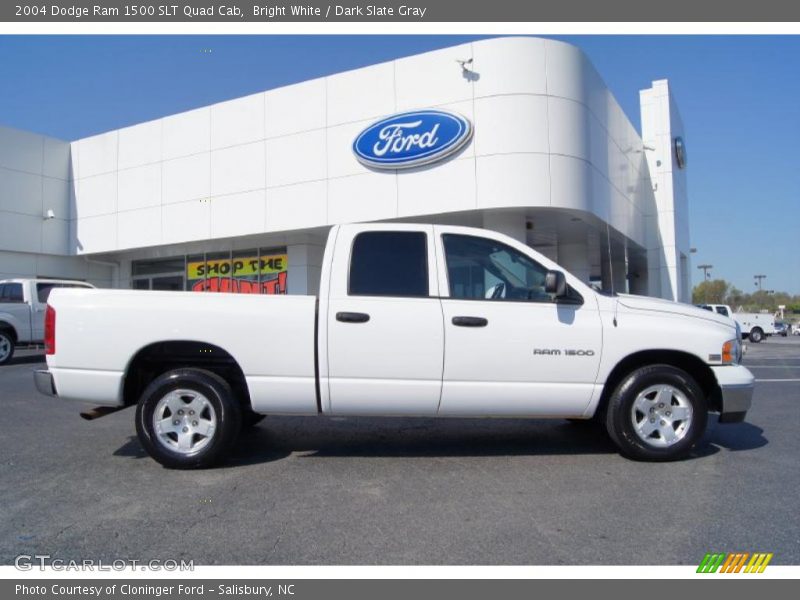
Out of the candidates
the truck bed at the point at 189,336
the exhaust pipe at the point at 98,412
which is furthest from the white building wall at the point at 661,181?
the exhaust pipe at the point at 98,412

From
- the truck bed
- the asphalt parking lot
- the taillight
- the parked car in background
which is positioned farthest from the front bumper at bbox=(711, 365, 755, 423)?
the parked car in background

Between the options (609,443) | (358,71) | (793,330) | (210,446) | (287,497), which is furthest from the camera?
(793,330)

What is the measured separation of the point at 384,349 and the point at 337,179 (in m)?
12.1

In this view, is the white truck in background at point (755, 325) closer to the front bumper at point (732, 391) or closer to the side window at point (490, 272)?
the front bumper at point (732, 391)

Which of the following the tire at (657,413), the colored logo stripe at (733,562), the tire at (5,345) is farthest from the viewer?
the tire at (5,345)

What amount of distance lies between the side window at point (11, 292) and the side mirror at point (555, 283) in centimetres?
1394

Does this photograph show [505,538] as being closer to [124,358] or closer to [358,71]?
[124,358]

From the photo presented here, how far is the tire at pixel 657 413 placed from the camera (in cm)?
475

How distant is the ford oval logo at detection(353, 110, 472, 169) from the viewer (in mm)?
14289

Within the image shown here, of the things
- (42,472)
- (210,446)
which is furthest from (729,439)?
(42,472)

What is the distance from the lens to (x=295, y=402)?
4.73m

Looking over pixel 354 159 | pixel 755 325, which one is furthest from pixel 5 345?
pixel 755 325

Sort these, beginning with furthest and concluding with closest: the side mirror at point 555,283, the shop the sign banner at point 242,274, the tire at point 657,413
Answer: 1. the shop the sign banner at point 242,274
2. the tire at point 657,413
3. the side mirror at point 555,283
